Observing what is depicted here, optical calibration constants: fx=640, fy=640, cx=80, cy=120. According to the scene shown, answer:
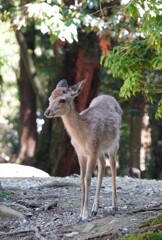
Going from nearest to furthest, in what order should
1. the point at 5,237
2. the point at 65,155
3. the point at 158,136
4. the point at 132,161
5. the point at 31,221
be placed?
the point at 5,237 < the point at 31,221 < the point at 65,155 < the point at 132,161 < the point at 158,136

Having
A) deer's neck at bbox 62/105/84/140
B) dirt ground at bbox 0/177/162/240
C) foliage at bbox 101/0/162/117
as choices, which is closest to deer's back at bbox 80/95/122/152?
deer's neck at bbox 62/105/84/140

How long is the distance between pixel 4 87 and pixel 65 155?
12.6m

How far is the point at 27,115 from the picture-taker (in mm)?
22297

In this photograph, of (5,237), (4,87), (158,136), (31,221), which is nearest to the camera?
(5,237)

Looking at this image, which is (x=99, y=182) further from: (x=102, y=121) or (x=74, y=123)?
(x=74, y=123)

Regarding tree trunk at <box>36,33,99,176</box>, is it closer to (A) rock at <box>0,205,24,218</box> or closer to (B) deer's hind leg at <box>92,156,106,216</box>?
(A) rock at <box>0,205,24,218</box>

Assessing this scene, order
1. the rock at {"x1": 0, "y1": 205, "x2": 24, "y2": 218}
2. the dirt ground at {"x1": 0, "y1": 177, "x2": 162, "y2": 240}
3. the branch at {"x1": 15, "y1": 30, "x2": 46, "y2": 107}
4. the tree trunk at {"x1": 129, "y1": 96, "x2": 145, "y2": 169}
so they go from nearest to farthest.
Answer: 1. the dirt ground at {"x1": 0, "y1": 177, "x2": 162, "y2": 240}
2. the rock at {"x1": 0, "y1": 205, "x2": 24, "y2": 218}
3. the branch at {"x1": 15, "y1": 30, "x2": 46, "y2": 107}
4. the tree trunk at {"x1": 129, "y1": 96, "x2": 145, "y2": 169}

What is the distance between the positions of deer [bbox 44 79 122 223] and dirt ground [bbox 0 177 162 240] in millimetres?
389

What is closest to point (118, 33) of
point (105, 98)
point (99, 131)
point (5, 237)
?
point (105, 98)

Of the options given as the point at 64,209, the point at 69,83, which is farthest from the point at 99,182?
the point at 69,83

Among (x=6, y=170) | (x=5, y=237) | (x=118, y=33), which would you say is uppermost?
(x=118, y=33)

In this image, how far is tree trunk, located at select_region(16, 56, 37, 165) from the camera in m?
21.9

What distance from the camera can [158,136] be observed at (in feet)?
82.4

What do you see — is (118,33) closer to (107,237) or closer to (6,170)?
(6,170)
